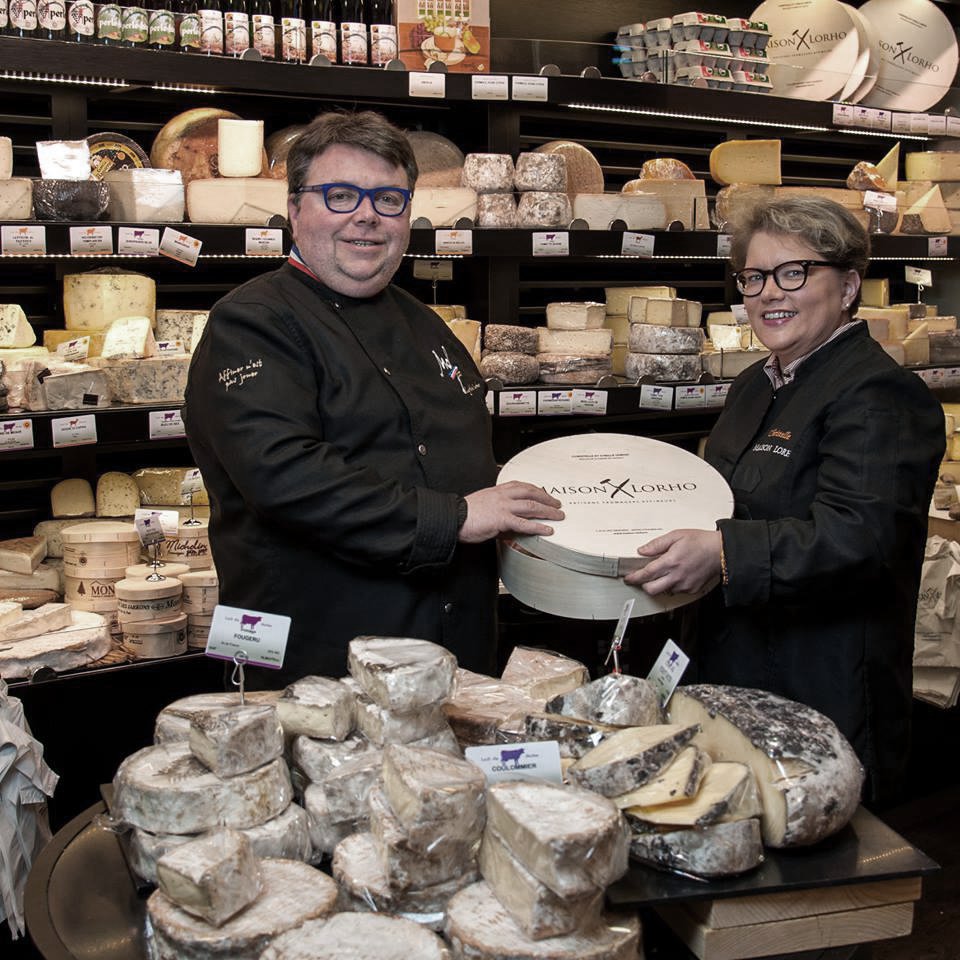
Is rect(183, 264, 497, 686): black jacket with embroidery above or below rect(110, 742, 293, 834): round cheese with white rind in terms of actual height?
above

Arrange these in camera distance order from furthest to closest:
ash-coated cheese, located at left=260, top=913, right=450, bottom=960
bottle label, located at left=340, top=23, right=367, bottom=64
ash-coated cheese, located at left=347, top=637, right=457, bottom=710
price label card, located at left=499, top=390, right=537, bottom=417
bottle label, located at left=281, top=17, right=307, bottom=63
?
1. price label card, located at left=499, top=390, right=537, bottom=417
2. bottle label, located at left=340, top=23, right=367, bottom=64
3. bottle label, located at left=281, top=17, right=307, bottom=63
4. ash-coated cheese, located at left=347, top=637, right=457, bottom=710
5. ash-coated cheese, located at left=260, top=913, right=450, bottom=960

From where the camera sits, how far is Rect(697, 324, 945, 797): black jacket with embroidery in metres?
1.85

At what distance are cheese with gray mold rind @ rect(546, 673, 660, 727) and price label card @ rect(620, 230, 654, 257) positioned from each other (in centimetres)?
231

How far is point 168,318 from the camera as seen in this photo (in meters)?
3.23

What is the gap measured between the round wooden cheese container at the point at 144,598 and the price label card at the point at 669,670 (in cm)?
166

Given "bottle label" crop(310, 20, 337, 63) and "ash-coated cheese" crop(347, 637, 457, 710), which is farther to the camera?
"bottle label" crop(310, 20, 337, 63)

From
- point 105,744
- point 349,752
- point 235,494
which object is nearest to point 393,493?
point 235,494

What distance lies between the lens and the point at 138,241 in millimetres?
2967

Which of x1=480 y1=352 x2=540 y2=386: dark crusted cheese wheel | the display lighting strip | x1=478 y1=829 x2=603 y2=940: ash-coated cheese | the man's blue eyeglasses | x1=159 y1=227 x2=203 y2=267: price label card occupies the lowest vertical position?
x1=478 y1=829 x2=603 y2=940: ash-coated cheese

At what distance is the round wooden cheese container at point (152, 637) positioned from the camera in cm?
292

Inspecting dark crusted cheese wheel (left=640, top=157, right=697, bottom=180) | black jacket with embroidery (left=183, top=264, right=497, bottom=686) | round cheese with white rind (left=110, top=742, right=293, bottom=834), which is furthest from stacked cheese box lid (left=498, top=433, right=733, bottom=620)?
dark crusted cheese wheel (left=640, top=157, right=697, bottom=180)

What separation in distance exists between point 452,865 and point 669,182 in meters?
3.04

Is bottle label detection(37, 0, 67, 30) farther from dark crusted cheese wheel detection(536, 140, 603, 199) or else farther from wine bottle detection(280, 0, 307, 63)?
dark crusted cheese wheel detection(536, 140, 603, 199)

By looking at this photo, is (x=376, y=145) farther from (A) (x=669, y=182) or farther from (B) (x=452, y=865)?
(A) (x=669, y=182)
